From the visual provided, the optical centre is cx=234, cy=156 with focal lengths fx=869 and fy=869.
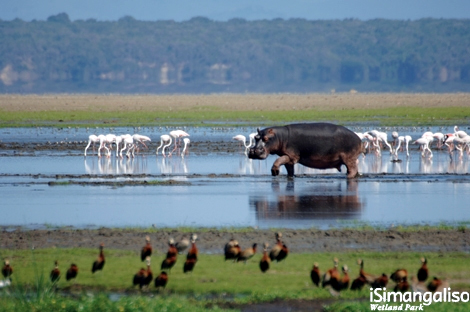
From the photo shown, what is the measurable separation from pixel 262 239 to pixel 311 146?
933 cm

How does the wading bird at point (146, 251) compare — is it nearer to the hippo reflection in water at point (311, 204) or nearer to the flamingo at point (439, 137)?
the hippo reflection in water at point (311, 204)

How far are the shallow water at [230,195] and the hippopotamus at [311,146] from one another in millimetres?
495

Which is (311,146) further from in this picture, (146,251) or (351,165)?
(146,251)

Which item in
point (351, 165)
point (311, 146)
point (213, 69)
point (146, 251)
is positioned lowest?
point (351, 165)

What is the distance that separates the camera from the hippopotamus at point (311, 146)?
74.0 feet

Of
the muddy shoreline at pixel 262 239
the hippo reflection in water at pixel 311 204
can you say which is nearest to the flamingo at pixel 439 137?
the hippo reflection in water at pixel 311 204

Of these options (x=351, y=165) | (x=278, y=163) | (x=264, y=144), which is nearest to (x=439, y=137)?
(x=351, y=165)

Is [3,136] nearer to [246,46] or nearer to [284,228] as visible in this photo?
[284,228]

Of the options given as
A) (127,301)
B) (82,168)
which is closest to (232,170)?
(82,168)

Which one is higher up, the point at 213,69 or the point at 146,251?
the point at 213,69

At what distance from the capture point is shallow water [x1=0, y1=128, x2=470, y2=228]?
1574cm

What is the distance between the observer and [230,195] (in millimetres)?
18906

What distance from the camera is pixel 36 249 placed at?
513 inches

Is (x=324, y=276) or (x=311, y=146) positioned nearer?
(x=324, y=276)
